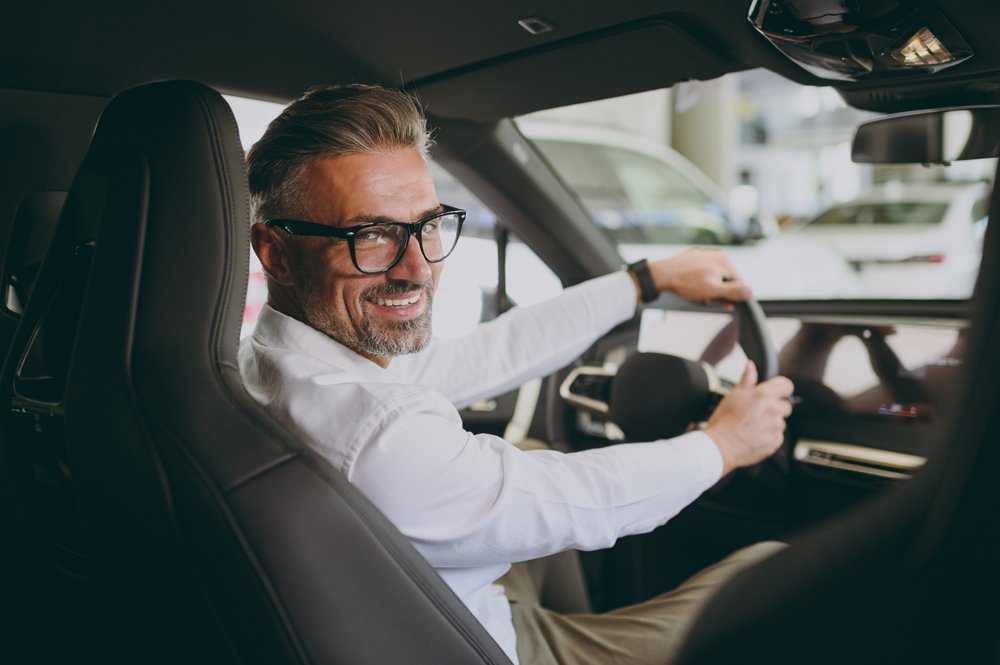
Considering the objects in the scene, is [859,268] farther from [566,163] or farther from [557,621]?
[557,621]

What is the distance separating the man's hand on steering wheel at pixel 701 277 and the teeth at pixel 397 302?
2.41ft

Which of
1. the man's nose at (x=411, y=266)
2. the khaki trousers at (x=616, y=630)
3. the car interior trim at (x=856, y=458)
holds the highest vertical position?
the man's nose at (x=411, y=266)

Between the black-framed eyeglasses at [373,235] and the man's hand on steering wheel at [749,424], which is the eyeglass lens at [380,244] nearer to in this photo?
the black-framed eyeglasses at [373,235]

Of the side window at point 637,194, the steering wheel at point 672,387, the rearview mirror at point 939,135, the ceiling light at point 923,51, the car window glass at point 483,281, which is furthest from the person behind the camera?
the side window at point 637,194

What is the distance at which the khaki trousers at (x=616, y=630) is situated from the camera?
1.57 meters

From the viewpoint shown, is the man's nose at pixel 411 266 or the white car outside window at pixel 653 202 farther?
the white car outside window at pixel 653 202

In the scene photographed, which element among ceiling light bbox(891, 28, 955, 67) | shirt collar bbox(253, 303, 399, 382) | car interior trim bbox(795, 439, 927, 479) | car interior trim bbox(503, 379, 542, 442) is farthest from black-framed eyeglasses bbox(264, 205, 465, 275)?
car interior trim bbox(503, 379, 542, 442)

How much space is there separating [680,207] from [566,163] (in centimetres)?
98

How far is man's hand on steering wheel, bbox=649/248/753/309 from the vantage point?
1879 millimetres

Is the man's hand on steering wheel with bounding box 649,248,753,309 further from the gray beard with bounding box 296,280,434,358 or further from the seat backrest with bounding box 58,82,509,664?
the seat backrest with bounding box 58,82,509,664

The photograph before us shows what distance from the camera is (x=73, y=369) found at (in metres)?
1.12

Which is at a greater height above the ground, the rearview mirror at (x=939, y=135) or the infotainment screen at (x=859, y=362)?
the rearview mirror at (x=939, y=135)

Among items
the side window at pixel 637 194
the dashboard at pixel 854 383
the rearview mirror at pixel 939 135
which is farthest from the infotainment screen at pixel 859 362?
the side window at pixel 637 194

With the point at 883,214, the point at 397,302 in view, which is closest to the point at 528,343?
the point at 397,302
